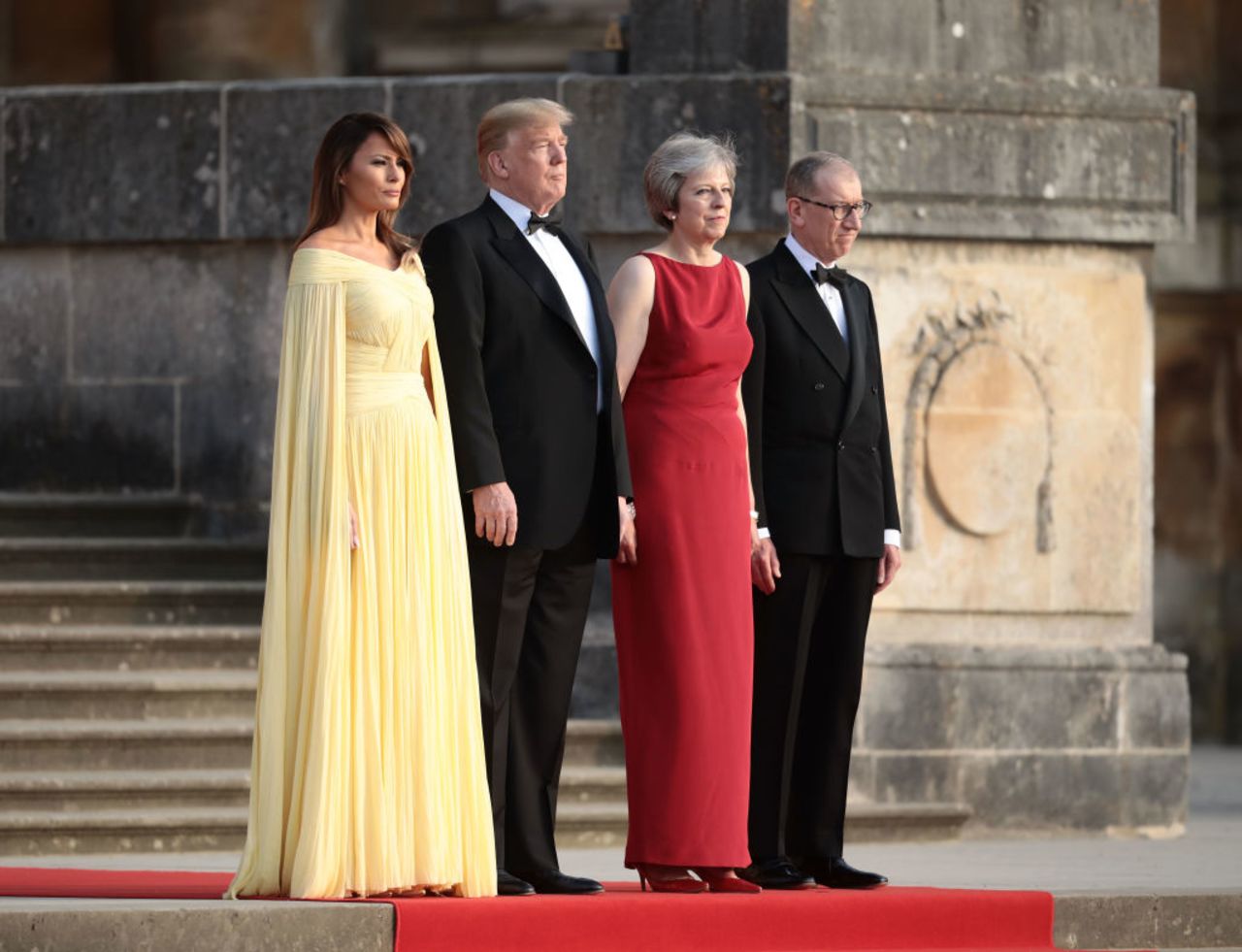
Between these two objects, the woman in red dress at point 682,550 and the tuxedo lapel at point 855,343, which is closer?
the woman in red dress at point 682,550

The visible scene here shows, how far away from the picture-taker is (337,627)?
6.78m

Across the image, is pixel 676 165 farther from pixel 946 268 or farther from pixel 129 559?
pixel 129 559

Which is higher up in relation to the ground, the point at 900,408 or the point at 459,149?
the point at 459,149

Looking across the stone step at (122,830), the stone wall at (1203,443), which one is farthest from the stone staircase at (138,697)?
the stone wall at (1203,443)

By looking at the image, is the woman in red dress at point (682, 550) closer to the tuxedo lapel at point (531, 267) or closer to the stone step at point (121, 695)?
the tuxedo lapel at point (531, 267)

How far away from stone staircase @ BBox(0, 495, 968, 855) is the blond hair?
9.62ft

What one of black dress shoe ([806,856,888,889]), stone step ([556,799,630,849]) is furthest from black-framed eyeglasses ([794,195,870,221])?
stone step ([556,799,630,849])

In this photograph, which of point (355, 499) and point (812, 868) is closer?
point (355, 499)

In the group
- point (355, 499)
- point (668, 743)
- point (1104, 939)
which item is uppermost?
point (355, 499)

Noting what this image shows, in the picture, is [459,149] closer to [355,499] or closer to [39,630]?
[39,630]

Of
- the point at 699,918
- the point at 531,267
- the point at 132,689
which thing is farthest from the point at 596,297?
the point at 132,689

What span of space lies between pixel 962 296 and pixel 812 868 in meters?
3.55

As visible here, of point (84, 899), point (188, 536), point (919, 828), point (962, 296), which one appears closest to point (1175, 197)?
point (962, 296)

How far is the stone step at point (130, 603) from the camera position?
10.3 m
